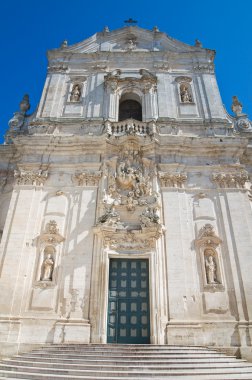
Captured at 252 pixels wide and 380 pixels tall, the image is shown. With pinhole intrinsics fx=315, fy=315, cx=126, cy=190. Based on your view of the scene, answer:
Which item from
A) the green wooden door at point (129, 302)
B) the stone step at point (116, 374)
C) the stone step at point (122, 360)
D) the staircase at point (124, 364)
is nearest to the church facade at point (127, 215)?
the green wooden door at point (129, 302)

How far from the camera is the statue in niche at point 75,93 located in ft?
51.8

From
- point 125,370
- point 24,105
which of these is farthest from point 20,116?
point 125,370

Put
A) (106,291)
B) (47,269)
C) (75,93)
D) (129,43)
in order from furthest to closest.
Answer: (129,43) → (75,93) → (47,269) → (106,291)

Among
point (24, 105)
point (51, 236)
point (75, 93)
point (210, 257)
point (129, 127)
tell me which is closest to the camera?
point (210, 257)

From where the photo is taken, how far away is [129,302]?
1045 cm

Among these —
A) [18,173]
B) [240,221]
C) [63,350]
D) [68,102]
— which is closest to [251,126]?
[240,221]

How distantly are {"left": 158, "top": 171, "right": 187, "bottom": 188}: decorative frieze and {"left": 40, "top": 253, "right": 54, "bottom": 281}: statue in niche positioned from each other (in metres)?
5.22

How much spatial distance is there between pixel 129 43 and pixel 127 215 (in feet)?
37.0

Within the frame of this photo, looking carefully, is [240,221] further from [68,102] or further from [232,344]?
[68,102]

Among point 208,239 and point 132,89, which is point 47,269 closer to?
point 208,239

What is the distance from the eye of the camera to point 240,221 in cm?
1169

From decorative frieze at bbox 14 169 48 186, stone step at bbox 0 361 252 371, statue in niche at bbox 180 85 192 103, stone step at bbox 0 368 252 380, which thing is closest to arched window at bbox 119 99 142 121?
statue in niche at bbox 180 85 192 103

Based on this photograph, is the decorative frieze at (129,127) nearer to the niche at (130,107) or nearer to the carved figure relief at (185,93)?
the niche at (130,107)

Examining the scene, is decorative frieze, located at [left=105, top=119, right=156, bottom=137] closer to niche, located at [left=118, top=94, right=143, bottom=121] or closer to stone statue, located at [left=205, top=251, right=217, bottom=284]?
niche, located at [left=118, top=94, right=143, bottom=121]
